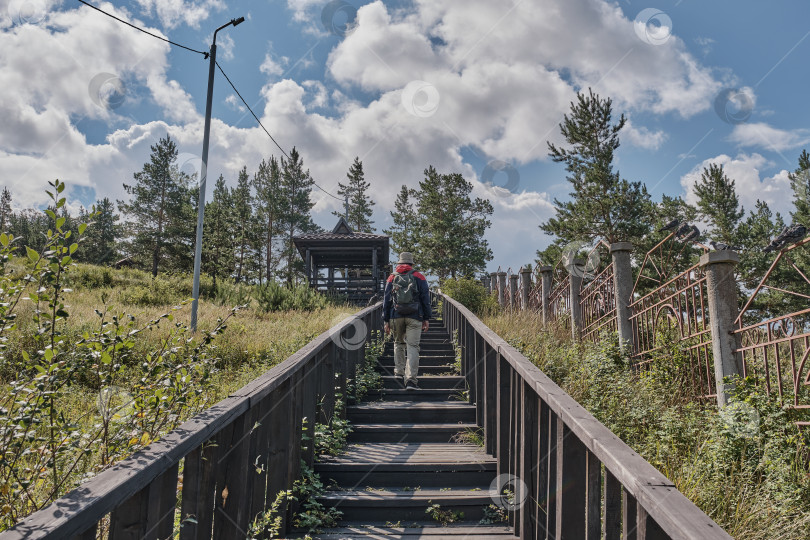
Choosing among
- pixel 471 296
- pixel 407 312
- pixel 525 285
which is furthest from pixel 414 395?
pixel 471 296

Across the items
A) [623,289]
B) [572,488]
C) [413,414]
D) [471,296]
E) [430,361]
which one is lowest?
[413,414]

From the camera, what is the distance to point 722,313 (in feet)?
14.2

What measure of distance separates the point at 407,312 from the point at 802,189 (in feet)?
81.2

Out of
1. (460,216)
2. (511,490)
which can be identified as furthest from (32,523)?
(460,216)

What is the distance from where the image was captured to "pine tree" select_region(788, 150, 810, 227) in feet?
73.4

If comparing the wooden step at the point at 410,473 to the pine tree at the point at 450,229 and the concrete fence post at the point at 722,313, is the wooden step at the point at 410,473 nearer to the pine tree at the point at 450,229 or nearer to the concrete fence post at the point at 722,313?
the concrete fence post at the point at 722,313

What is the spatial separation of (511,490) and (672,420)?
1420 millimetres

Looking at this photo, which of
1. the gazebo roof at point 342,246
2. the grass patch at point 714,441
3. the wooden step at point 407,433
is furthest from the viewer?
the gazebo roof at point 342,246

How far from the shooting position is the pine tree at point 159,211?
38688 millimetres

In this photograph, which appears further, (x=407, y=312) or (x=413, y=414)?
(x=407, y=312)

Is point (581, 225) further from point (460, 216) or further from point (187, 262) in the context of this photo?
point (187, 262)

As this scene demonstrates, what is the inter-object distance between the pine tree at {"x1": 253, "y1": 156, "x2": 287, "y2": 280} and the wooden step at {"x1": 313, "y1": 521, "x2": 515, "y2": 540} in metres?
39.0

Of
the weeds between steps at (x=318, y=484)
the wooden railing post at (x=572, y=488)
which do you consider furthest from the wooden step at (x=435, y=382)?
the wooden railing post at (x=572, y=488)

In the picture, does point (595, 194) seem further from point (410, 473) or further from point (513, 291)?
point (410, 473)
